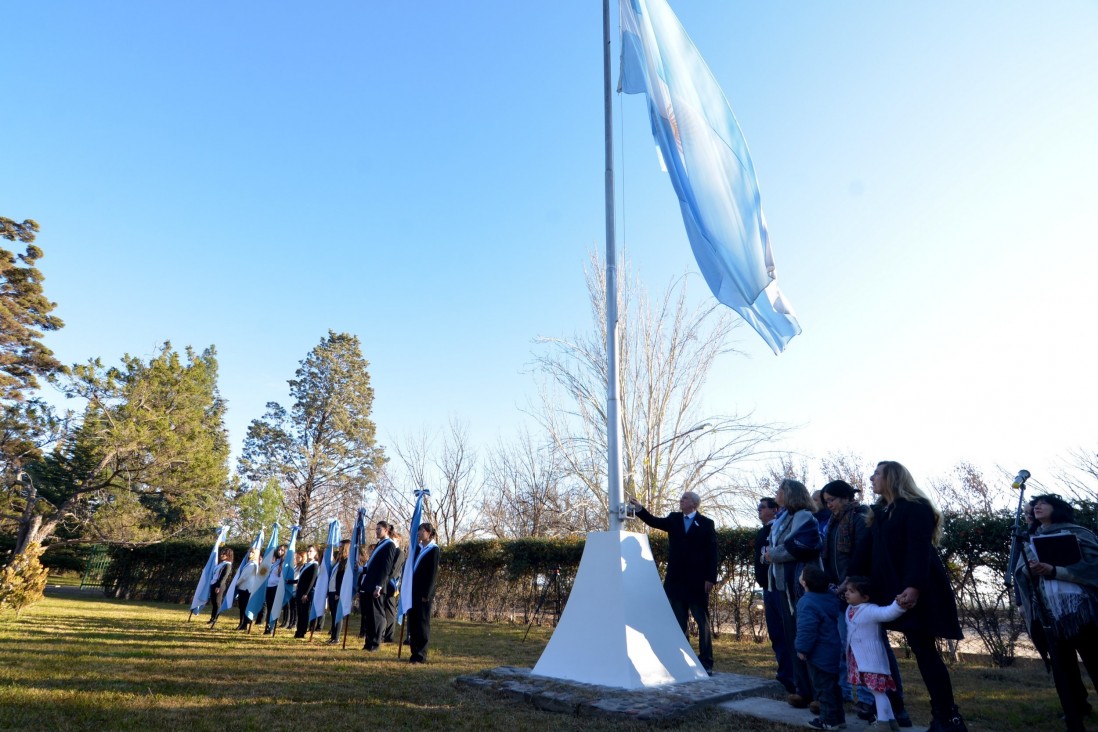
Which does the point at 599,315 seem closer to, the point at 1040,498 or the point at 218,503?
the point at 1040,498

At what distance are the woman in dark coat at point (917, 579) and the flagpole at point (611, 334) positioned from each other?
2536mm

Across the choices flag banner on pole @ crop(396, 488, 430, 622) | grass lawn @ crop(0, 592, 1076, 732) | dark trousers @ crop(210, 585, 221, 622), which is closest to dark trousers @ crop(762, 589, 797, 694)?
grass lawn @ crop(0, 592, 1076, 732)

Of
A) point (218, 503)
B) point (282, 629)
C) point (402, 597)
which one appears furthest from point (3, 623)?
point (218, 503)

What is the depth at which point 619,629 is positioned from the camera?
6008mm

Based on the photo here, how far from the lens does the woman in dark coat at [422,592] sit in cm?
848

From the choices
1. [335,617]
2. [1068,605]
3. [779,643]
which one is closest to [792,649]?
[779,643]

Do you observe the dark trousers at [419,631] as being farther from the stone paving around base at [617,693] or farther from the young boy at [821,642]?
the young boy at [821,642]

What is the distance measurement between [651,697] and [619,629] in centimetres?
75

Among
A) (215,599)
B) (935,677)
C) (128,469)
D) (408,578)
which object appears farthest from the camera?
(128,469)

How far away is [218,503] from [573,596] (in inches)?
1137

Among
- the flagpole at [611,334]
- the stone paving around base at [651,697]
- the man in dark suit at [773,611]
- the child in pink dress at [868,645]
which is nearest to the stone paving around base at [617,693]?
the stone paving around base at [651,697]

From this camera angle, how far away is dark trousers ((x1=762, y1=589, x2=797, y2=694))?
617 centimetres

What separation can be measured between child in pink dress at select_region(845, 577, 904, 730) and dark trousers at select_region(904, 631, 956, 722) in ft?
0.74

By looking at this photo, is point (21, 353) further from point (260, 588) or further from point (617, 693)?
point (617, 693)
